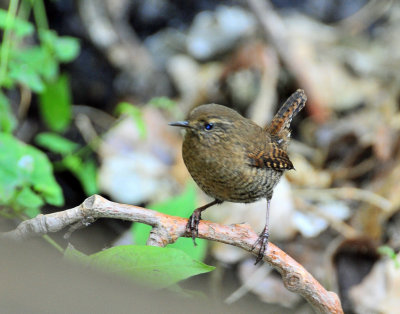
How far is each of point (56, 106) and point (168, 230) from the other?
3177 mm

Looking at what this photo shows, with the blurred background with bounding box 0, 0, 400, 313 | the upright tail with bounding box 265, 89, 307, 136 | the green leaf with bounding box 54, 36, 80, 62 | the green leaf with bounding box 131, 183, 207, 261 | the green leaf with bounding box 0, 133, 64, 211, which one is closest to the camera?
the green leaf with bounding box 0, 133, 64, 211

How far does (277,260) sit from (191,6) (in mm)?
4585

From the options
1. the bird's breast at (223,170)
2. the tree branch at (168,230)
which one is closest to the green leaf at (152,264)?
the tree branch at (168,230)

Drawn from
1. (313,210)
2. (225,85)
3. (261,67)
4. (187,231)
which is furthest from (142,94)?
(187,231)

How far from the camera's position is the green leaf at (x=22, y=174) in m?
2.83

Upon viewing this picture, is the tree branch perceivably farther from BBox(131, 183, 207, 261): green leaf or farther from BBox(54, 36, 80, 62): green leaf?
BBox(54, 36, 80, 62): green leaf

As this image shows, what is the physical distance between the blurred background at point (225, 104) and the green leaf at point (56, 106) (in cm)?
1

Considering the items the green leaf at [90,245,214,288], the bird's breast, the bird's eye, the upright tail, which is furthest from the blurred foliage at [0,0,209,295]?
the upright tail

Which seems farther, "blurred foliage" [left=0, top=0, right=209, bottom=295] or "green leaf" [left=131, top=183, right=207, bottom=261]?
"green leaf" [left=131, top=183, right=207, bottom=261]

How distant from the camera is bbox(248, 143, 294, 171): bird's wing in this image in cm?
304

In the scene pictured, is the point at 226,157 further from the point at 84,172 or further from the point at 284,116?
the point at 84,172

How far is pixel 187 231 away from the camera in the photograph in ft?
7.15

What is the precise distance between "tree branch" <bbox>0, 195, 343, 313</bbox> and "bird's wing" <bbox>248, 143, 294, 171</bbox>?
2.61 feet

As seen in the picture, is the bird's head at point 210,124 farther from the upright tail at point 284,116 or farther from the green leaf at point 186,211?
the upright tail at point 284,116
